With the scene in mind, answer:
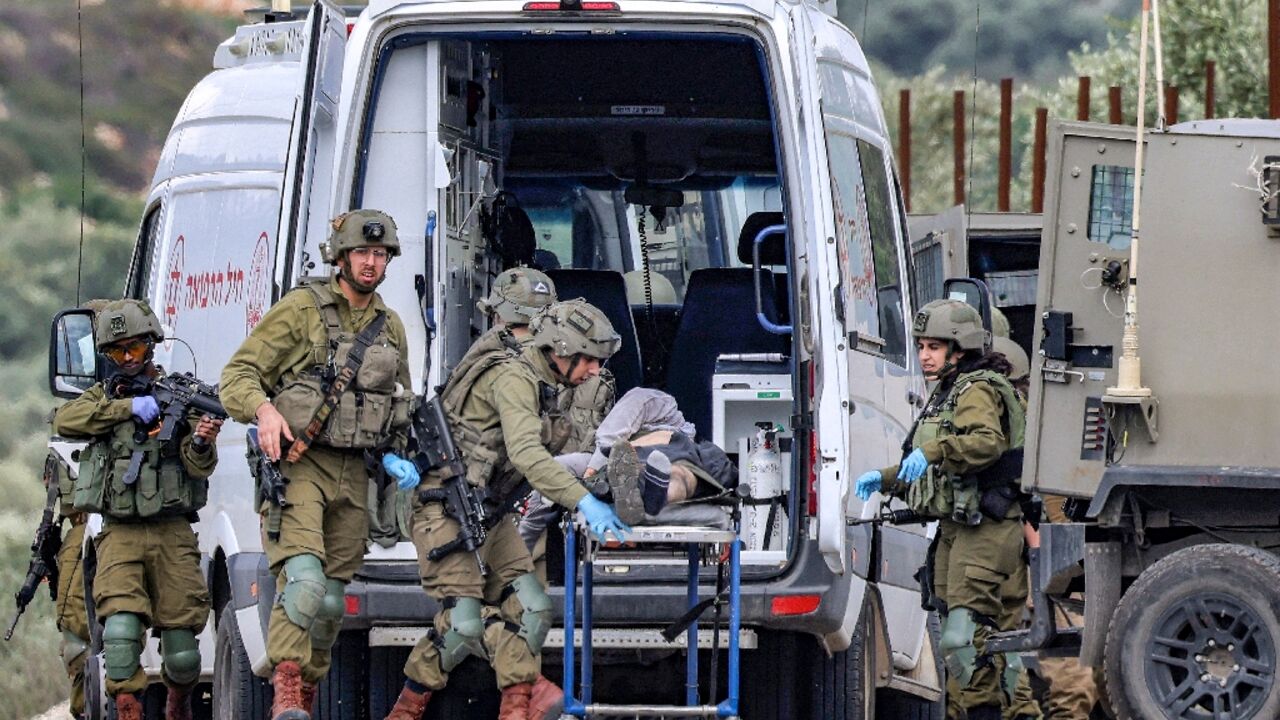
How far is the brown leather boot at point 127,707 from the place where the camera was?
31.4 feet

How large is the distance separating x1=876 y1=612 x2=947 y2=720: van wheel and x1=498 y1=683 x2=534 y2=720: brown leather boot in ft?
6.40

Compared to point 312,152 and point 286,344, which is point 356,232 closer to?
point 312,152

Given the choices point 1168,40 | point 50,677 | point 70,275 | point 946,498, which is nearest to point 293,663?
point 946,498

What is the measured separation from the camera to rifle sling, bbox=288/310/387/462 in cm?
816

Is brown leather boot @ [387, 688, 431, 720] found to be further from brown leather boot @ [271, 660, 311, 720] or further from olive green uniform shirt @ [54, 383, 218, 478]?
olive green uniform shirt @ [54, 383, 218, 478]

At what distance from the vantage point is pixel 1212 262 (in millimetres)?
8852

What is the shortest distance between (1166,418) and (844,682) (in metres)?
1.49

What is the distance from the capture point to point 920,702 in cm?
954

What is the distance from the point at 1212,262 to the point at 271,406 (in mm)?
3237

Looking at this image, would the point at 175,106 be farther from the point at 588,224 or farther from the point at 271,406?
the point at 271,406

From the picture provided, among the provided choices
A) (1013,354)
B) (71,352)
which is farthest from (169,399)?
(1013,354)

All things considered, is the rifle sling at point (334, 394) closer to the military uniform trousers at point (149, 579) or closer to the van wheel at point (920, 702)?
the military uniform trousers at point (149, 579)

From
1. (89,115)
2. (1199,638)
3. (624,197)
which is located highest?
(89,115)

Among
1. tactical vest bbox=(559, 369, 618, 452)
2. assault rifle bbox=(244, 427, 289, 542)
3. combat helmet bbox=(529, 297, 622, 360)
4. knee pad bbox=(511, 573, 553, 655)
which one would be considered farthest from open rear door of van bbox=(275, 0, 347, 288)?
knee pad bbox=(511, 573, 553, 655)
